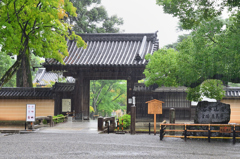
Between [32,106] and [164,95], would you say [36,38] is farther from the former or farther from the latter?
[164,95]

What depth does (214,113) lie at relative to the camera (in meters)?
15.1

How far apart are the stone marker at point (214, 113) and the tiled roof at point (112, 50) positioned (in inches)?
305

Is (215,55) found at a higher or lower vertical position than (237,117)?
higher

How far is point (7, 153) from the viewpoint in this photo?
34.2 ft

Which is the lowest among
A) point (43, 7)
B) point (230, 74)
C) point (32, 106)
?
point (32, 106)

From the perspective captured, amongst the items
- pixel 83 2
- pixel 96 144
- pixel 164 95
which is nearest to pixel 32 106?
pixel 96 144

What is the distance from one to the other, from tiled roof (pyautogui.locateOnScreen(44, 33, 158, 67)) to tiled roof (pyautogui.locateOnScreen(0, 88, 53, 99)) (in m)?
2.51

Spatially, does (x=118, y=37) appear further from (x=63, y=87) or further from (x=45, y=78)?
(x=45, y=78)

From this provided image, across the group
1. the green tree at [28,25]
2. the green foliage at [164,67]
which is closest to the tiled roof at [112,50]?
the green foliage at [164,67]

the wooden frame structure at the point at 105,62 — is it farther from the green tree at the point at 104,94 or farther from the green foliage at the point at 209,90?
the green tree at the point at 104,94

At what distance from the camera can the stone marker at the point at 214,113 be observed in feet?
49.5

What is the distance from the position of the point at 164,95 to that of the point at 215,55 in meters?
11.7

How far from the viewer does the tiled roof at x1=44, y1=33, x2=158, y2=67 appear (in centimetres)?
2317

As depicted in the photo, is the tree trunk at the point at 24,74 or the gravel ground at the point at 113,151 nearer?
the gravel ground at the point at 113,151
